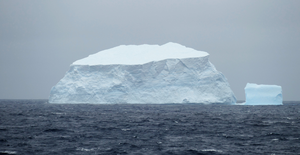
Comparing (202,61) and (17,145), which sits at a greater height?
(202,61)

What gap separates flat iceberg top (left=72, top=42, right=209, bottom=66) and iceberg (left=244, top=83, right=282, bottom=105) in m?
6.74

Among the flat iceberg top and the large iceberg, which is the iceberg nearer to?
the large iceberg

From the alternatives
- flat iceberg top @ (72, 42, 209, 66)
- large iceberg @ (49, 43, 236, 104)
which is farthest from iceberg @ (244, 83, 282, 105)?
flat iceberg top @ (72, 42, 209, 66)

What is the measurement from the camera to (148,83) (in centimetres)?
4516

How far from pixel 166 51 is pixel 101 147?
124 feet

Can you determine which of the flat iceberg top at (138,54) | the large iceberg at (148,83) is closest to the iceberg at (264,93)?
the large iceberg at (148,83)

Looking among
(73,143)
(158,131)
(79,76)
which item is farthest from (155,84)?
(73,143)

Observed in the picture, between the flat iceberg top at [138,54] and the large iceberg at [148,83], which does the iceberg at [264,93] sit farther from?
the flat iceberg top at [138,54]

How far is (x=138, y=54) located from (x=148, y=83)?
21.8 ft

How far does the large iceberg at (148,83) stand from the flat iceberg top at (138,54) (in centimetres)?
71

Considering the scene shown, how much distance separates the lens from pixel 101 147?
12984 mm

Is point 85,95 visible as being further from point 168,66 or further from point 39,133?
point 39,133

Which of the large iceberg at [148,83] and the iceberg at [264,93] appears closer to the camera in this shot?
the iceberg at [264,93]

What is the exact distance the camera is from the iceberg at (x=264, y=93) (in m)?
44.0
